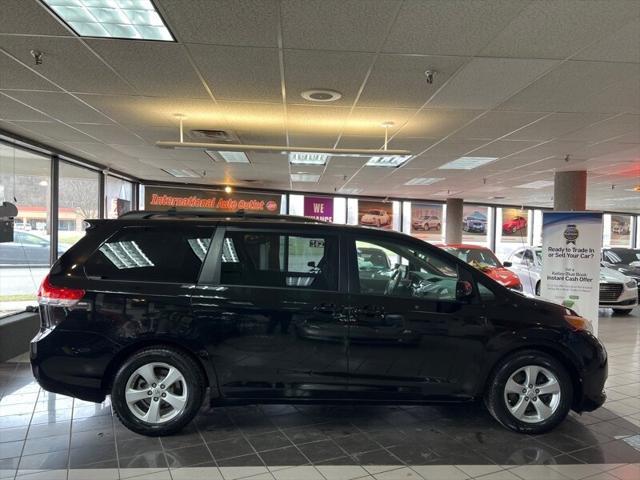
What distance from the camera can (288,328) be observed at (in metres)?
3.39

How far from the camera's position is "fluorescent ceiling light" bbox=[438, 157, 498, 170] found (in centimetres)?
838

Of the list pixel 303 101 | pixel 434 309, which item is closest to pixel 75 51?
pixel 303 101

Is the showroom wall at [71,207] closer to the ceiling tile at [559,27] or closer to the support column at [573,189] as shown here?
the support column at [573,189]

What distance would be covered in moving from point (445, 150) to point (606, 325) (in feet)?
14.3

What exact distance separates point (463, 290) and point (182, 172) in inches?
339

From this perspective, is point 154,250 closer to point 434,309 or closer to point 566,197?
point 434,309

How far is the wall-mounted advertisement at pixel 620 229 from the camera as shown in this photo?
22906 mm

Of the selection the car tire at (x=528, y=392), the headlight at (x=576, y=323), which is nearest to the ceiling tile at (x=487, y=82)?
the headlight at (x=576, y=323)

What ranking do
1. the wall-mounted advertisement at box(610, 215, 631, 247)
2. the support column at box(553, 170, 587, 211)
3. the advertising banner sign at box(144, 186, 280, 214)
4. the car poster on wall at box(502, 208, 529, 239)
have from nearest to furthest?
the support column at box(553, 170, 587, 211) → the advertising banner sign at box(144, 186, 280, 214) → the car poster on wall at box(502, 208, 529, 239) → the wall-mounted advertisement at box(610, 215, 631, 247)

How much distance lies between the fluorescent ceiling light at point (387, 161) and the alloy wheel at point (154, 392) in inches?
227

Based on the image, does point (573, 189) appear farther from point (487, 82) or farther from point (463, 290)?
point (463, 290)

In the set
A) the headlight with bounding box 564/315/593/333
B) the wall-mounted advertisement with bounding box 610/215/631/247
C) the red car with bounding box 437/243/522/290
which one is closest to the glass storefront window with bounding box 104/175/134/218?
the red car with bounding box 437/243/522/290

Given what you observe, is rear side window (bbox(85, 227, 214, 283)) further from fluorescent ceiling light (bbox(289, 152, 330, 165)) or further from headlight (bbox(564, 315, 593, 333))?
fluorescent ceiling light (bbox(289, 152, 330, 165))

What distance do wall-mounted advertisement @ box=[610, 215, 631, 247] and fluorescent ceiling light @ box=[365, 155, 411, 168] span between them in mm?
19261
